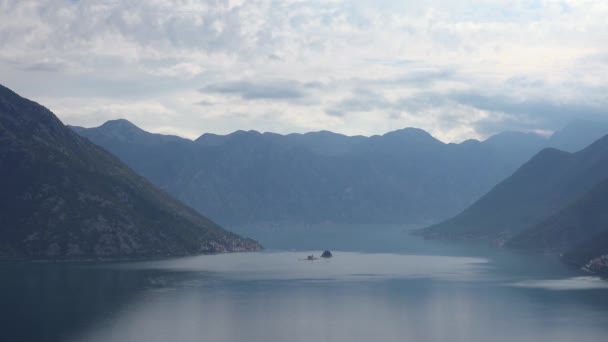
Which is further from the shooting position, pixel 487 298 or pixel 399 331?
pixel 487 298

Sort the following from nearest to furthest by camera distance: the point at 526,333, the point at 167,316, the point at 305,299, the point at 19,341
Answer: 1. the point at 19,341
2. the point at 526,333
3. the point at 167,316
4. the point at 305,299

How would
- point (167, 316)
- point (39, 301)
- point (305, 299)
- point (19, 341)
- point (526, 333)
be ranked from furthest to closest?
point (305, 299) → point (39, 301) → point (167, 316) → point (526, 333) → point (19, 341)

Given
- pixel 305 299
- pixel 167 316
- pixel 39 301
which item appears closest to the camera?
pixel 167 316

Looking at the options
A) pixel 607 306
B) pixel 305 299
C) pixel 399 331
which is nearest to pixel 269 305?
pixel 305 299

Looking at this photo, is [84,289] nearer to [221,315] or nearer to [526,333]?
[221,315]

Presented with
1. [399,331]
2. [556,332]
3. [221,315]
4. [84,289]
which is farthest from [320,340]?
[84,289]

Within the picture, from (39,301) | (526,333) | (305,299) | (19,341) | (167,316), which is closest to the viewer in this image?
(19,341)

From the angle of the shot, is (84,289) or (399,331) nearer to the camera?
(399,331)

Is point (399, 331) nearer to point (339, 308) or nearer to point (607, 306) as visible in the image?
point (339, 308)
